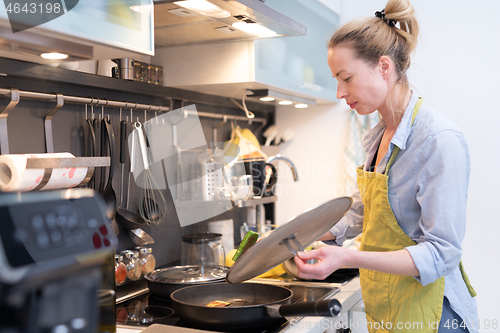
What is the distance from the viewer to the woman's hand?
92 centimetres

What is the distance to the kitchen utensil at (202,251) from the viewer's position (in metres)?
1.61

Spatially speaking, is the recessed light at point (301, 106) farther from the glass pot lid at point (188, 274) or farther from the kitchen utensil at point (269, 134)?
the glass pot lid at point (188, 274)

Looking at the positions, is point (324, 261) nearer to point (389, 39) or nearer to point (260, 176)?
point (389, 39)

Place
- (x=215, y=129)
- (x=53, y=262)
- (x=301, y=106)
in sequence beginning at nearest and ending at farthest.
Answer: (x=53, y=262), (x=215, y=129), (x=301, y=106)

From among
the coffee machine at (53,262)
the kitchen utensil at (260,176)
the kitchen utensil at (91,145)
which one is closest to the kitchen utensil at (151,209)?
the kitchen utensil at (91,145)

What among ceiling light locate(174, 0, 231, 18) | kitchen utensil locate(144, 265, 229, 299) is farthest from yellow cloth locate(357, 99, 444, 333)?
ceiling light locate(174, 0, 231, 18)

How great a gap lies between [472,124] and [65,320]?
192 cm

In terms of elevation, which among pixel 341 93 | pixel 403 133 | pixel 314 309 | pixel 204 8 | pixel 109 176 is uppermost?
pixel 204 8

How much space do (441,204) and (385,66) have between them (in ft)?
1.16

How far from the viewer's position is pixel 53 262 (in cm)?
51

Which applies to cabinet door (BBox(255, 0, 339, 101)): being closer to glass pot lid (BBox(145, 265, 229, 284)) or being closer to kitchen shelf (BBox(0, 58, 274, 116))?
kitchen shelf (BBox(0, 58, 274, 116))

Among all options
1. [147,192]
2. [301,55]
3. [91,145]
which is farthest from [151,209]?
[301,55]

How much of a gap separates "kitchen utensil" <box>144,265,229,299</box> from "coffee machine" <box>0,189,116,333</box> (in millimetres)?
747

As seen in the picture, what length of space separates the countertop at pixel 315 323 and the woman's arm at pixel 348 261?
0.24 meters
